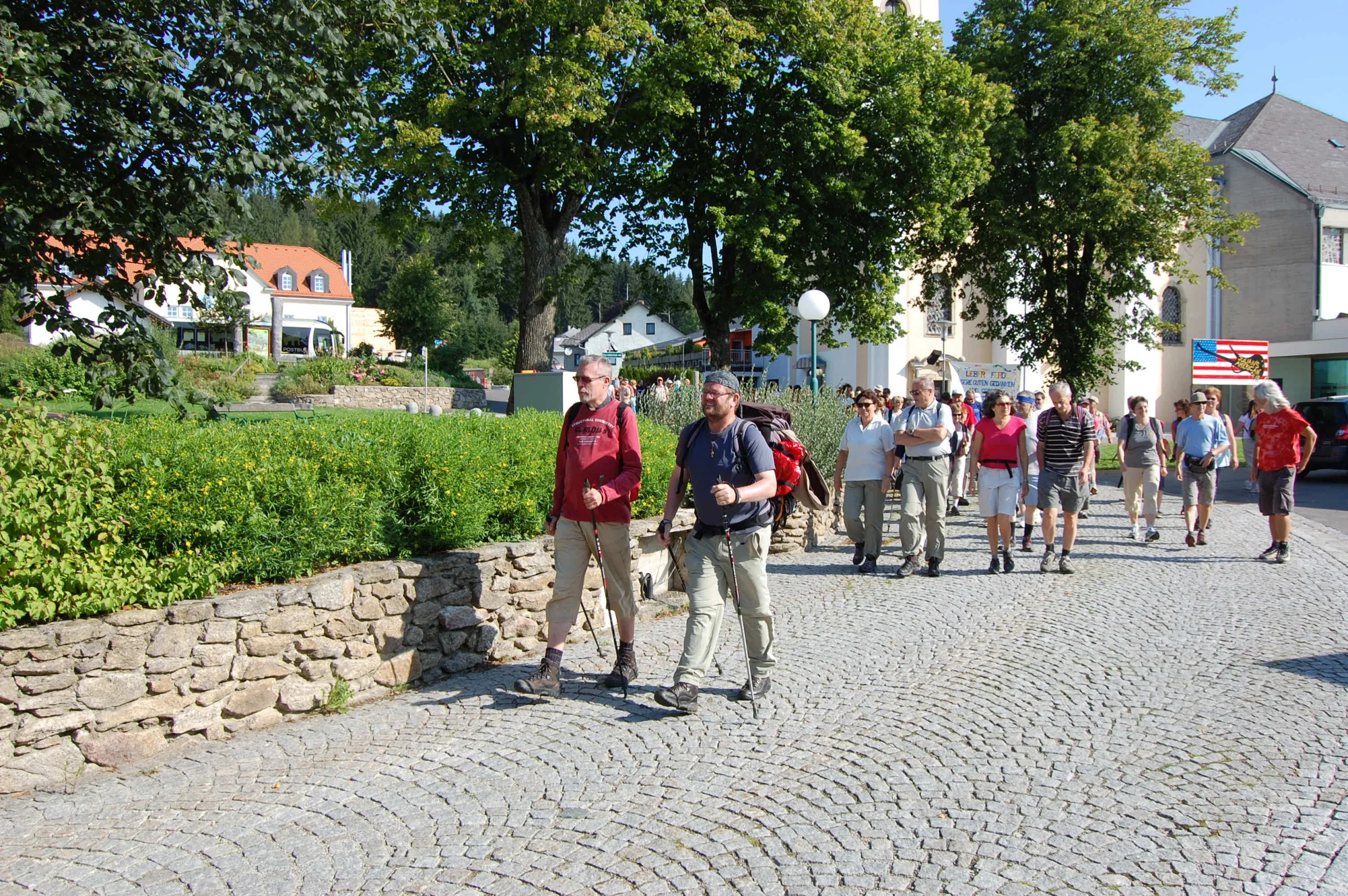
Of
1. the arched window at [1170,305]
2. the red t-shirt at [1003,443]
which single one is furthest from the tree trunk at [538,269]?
the arched window at [1170,305]

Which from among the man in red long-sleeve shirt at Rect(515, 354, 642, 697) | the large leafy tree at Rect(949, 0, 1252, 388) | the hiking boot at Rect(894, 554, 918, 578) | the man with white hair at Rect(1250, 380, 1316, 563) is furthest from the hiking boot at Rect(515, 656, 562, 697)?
the large leafy tree at Rect(949, 0, 1252, 388)

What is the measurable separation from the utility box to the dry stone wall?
243 inches

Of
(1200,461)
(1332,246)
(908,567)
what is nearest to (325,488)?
(908,567)

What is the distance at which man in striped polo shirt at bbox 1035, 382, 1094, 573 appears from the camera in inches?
379

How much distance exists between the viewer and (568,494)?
571 cm

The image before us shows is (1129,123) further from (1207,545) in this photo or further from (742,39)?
(1207,545)

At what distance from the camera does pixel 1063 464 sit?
31.8 ft

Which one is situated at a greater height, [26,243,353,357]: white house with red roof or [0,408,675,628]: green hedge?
[26,243,353,357]: white house with red roof

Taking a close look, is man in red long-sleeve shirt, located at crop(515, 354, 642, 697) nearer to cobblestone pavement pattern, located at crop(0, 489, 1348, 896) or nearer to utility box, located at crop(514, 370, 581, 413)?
cobblestone pavement pattern, located at crop(0, 489, 1348, 896)

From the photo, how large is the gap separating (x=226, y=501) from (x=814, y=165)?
17.9 metres

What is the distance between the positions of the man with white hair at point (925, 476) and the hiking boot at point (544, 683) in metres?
4.79

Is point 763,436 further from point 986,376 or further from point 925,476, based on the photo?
point 986,376

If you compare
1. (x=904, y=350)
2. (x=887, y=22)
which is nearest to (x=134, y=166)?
(x=887, y=22)

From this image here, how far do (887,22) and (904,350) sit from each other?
18.3 m
